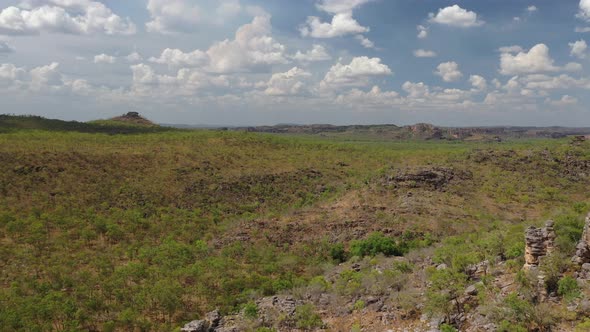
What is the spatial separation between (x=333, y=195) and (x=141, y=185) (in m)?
18.7

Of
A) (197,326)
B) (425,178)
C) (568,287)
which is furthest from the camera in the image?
(425,178)

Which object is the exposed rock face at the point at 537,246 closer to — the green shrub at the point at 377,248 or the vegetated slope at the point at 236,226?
the vegetated slope at the point at 236,226

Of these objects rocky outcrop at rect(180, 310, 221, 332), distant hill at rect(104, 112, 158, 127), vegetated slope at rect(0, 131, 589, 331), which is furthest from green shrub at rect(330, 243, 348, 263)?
distant hill at rect(104, 112, 158, 127)

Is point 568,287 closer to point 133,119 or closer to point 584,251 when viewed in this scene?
point 584,251

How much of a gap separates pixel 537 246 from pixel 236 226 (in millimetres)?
21800

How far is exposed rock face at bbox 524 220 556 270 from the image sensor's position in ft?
45.2

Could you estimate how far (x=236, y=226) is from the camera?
31.3 m

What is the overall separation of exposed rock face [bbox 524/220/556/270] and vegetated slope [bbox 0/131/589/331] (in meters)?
1.04

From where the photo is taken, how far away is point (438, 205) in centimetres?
3209

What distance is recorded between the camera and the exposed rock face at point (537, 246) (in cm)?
1377

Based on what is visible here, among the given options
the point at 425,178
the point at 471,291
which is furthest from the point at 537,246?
the point at 425,178

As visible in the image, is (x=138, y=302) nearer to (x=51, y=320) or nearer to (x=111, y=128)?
(x=51, y=320)

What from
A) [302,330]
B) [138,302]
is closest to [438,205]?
[302,330]

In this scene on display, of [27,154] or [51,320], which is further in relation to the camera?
[27,154]
